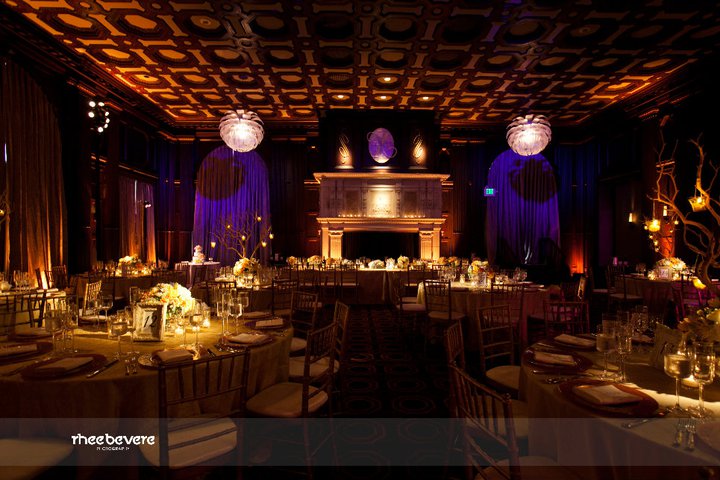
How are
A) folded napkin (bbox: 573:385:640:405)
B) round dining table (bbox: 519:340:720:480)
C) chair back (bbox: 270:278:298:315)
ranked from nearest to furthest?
round dining table (bbox: 519:340:720:480), folded napkin (bbox: 573:385:640:405), chair back (bbox: 270:278:298:315)

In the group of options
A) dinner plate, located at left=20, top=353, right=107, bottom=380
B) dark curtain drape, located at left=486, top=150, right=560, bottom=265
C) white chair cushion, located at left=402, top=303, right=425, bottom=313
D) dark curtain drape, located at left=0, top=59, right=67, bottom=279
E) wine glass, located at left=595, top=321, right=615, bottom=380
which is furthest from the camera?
dark curtain drape, located at left=486, top=150, right=560, bottom=265

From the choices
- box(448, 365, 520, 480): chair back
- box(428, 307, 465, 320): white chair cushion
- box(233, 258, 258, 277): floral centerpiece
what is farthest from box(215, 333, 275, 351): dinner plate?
box(233, 258, 258, 277): floral centerpiece

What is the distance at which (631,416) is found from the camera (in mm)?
1681

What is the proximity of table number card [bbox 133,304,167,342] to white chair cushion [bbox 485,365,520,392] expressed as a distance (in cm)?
244

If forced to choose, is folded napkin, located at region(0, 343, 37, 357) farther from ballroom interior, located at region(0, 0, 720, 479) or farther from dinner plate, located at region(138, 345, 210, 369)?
dinner plate, located at region(138, 345, 210, 369)

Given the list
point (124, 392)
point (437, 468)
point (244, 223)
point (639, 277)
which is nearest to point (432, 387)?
point (437, 468)

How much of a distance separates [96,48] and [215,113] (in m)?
3.95

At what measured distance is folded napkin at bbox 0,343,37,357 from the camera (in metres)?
2.39

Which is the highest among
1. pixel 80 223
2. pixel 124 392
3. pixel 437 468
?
pixel 80 223

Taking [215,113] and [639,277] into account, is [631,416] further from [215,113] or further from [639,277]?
[215,113]

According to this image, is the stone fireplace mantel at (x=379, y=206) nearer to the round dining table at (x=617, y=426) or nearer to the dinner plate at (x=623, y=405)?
the round dining table at (x=617, y=426)

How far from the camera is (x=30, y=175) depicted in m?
7.06

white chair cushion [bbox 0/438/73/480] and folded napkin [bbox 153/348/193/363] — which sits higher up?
folded napkin [bbox 153/348/193/363]

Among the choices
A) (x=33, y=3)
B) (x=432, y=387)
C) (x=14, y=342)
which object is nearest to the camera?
(x=14, y=342)
